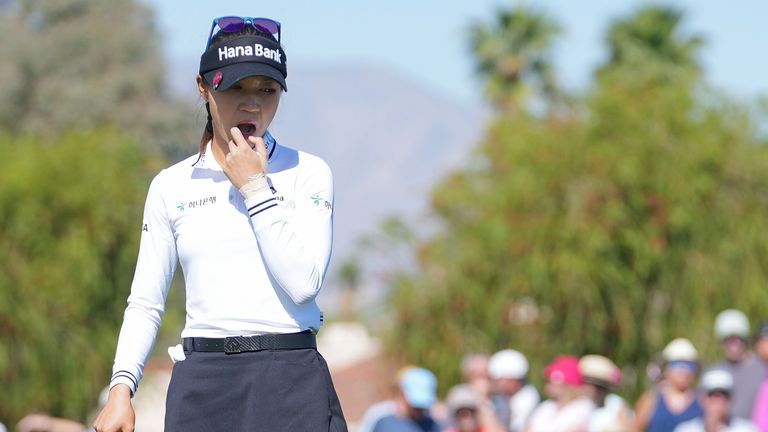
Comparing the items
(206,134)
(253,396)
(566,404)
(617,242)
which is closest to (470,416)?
(566,404)

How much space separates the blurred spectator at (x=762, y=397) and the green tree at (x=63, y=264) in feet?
55.4

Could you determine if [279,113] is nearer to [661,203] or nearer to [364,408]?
[661,203]

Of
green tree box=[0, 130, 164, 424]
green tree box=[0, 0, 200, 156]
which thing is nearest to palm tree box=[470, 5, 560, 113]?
green tree box=[0, 0, 200, 156]

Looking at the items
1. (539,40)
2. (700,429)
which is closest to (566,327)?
(700,429)

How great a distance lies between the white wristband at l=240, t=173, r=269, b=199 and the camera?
13.1 ft

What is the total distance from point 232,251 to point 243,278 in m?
0.08

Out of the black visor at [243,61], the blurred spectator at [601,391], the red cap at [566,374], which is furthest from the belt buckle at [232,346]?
the red cap at [566,374]

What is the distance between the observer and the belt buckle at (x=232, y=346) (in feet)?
13.3

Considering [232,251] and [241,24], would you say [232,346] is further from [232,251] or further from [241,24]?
[241,24]

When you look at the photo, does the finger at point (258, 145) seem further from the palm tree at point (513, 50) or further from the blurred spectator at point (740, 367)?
the palm tree at point (513, 50)

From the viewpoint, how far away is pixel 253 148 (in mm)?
4117

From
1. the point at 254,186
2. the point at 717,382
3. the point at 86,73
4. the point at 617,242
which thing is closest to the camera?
the point at 254,186

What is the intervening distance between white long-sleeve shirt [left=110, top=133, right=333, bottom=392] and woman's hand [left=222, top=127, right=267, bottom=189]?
0.06 meters

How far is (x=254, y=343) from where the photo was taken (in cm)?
406
